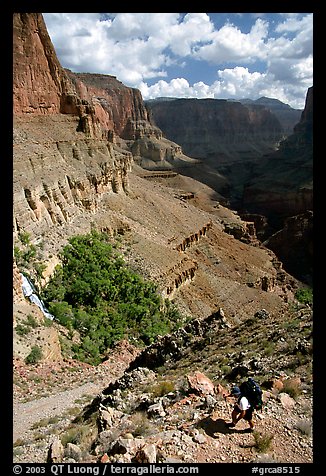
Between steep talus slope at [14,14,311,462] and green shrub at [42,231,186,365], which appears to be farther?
green shrub at [42,231,186,365]

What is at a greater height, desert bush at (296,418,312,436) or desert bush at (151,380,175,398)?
desert bush at (296,418,312,436)

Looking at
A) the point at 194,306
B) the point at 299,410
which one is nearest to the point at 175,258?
the point at 194,306

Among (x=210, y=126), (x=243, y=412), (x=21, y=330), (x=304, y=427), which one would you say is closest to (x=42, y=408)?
(x=21, y=330)

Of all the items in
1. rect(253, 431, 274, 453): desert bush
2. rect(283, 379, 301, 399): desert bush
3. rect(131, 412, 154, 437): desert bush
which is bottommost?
rect(131, 412, 154, 437): desert bush

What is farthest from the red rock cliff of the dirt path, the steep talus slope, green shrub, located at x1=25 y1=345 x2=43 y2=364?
the dirt path

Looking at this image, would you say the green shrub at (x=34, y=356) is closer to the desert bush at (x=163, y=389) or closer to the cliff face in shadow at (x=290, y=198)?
the desert bush at (x=163, y=389)

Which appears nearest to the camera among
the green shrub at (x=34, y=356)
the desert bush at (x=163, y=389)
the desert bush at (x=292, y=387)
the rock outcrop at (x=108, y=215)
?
the desert bush at (x=292, y=387)

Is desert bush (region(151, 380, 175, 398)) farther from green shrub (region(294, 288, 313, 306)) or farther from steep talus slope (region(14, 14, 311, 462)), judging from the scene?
green shrub (region(294, 288, 313, 306))

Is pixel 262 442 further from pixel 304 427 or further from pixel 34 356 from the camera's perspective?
pixel 34 356

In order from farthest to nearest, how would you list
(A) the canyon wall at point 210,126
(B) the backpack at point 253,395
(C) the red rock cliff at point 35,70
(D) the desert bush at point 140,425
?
(A) the canyon wall at point 210,126 → (C) the red rock cliff at point 35,70 → (D) the desert bush at point 140,425 → (B) the backpack at point 253,395

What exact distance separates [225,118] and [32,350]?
16662cm

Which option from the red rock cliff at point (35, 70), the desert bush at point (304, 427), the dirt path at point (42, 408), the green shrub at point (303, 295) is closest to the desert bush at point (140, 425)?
the desert bush at point (304, 427)

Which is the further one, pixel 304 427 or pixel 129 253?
pixel 129 253
